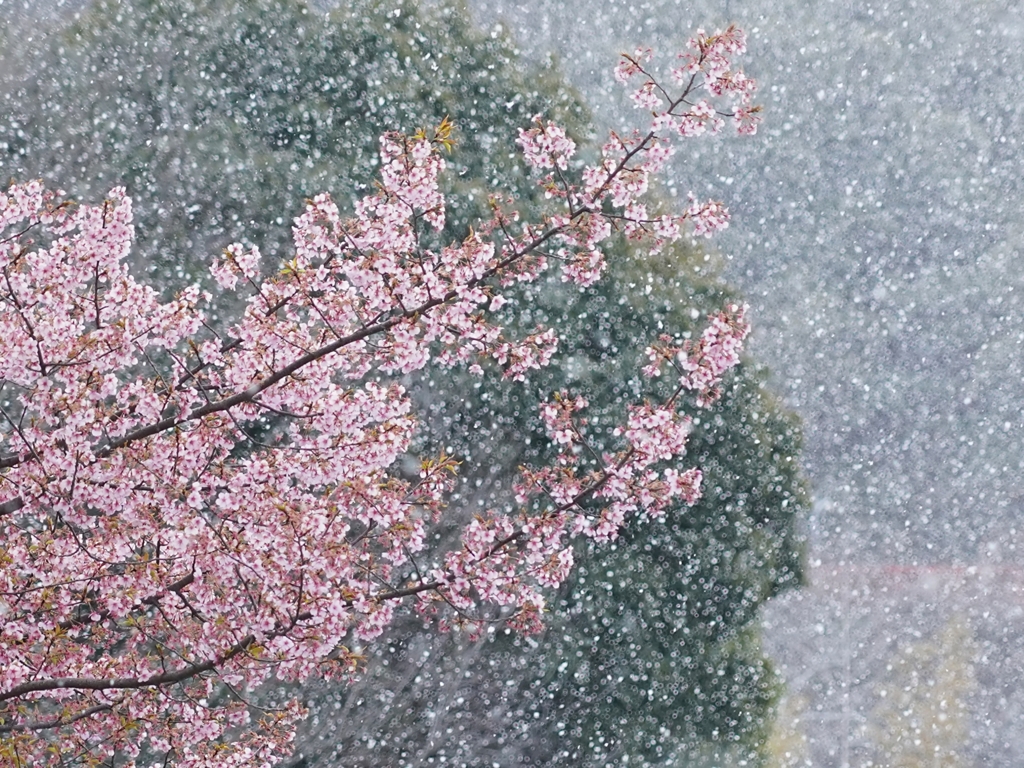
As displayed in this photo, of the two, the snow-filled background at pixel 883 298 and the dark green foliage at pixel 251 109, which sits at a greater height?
the snow-filled background at pixel 883 298

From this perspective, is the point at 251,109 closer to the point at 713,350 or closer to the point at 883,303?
the point at 713,350

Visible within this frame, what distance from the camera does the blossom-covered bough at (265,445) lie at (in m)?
2.44

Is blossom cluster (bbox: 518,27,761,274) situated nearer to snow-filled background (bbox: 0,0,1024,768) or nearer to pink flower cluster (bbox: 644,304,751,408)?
pink flower cluster (bbox: 644,304,751,408)

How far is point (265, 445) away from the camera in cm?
262

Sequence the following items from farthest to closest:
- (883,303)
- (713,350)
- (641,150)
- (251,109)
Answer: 1. (883,303)
2. (251,109)
3. (641,150)
4. (713,350)

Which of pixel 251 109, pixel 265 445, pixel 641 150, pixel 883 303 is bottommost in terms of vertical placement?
pixel 265 445

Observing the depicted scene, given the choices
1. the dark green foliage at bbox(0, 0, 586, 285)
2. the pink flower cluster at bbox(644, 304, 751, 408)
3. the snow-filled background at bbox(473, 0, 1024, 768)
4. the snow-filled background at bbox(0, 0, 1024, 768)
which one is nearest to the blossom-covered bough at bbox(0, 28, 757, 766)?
the pink flower cluster at bbox(644, 304, 751, 408)

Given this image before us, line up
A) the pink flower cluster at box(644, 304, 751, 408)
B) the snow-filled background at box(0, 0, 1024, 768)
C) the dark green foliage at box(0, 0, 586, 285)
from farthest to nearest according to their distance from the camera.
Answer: the snow-filled background at box(0, 0, 1024, 768), the dark green foliage at box(0, 0, 586, 285), the pink flower cluster at box(644, 304, 751, 408)

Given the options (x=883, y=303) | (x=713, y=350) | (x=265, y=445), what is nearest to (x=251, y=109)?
(x=265, y=445)

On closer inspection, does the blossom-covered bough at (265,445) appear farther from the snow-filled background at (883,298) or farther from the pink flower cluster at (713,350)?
the snow-filled background at (883,298)

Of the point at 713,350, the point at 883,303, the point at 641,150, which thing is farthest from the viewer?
the point at 883,303

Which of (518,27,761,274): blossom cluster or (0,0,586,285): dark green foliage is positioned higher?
(0,0,586,285): dark green foliage

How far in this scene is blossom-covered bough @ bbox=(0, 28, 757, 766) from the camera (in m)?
2.44

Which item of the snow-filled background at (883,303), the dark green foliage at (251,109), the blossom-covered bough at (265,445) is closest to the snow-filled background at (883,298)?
the snow-filled background at (883,303)
